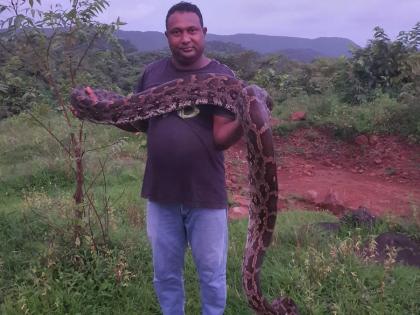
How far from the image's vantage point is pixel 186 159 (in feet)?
10.1

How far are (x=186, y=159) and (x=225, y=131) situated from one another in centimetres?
31

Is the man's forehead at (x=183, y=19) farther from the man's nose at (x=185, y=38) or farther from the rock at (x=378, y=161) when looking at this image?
the rock at (x=378, y=161)

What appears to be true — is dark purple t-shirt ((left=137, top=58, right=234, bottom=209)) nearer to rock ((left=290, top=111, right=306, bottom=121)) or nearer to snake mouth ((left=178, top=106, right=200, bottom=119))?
snake mouth ((left=178, top=106, right=200, bottom=119))

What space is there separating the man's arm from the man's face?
1.43ft

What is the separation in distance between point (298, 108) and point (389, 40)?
11.5 feet

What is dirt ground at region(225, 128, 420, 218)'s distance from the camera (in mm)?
7055

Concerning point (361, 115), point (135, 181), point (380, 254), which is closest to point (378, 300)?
point (380, 254)

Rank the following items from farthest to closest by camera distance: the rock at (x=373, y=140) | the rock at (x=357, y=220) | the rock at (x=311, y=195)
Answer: the rock at (x=373, y=140), the rock at (x=311, y=195), the rock at (x=357, y=220)

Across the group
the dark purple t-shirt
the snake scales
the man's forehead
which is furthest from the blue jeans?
the man's forehead

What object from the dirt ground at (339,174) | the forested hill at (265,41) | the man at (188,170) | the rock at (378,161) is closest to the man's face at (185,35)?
the man at (188,170)

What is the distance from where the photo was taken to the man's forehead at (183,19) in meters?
3.03

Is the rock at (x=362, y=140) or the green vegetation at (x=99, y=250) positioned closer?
the green vegetation at (x=99, y=250)

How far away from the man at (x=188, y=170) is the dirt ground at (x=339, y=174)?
9.67 feet

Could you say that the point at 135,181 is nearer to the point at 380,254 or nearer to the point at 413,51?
the point at 380,254
